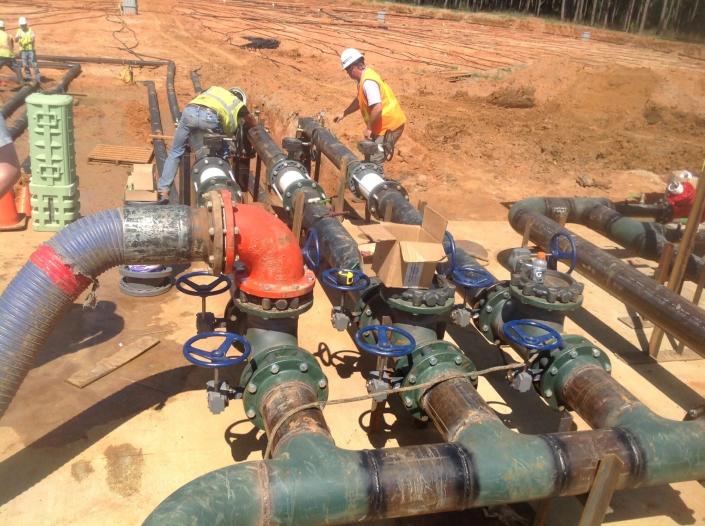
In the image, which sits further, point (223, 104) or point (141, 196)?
point (223, 104)

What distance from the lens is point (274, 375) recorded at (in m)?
3.67

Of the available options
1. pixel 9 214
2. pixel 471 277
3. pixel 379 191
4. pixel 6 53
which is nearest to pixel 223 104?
pixel 379 191

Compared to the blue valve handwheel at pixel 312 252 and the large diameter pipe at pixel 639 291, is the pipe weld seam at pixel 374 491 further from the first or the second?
the large diameter pipe at pixel 639 291

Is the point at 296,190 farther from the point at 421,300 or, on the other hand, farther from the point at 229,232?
the point at 229,232

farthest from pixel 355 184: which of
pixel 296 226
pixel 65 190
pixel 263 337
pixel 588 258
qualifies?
pixel 263 337

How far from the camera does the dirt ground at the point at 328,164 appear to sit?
4098 mm

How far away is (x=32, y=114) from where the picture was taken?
681 cm

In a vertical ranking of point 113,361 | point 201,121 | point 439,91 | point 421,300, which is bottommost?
point 113,361

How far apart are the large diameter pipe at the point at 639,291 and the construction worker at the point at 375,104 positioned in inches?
96.8

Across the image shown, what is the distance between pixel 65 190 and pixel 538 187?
790cm

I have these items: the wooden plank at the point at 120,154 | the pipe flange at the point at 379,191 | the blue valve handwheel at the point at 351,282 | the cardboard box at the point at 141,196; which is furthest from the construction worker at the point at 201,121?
the blue valve handwheel at the point at 351,282

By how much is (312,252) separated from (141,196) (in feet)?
6.01

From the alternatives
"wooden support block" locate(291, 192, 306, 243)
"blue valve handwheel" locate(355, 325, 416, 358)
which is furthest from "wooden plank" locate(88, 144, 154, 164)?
"blue valve handwheel" locate(355, 325, 416, 358)

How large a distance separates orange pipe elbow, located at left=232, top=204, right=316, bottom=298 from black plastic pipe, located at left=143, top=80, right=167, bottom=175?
16.5ft
